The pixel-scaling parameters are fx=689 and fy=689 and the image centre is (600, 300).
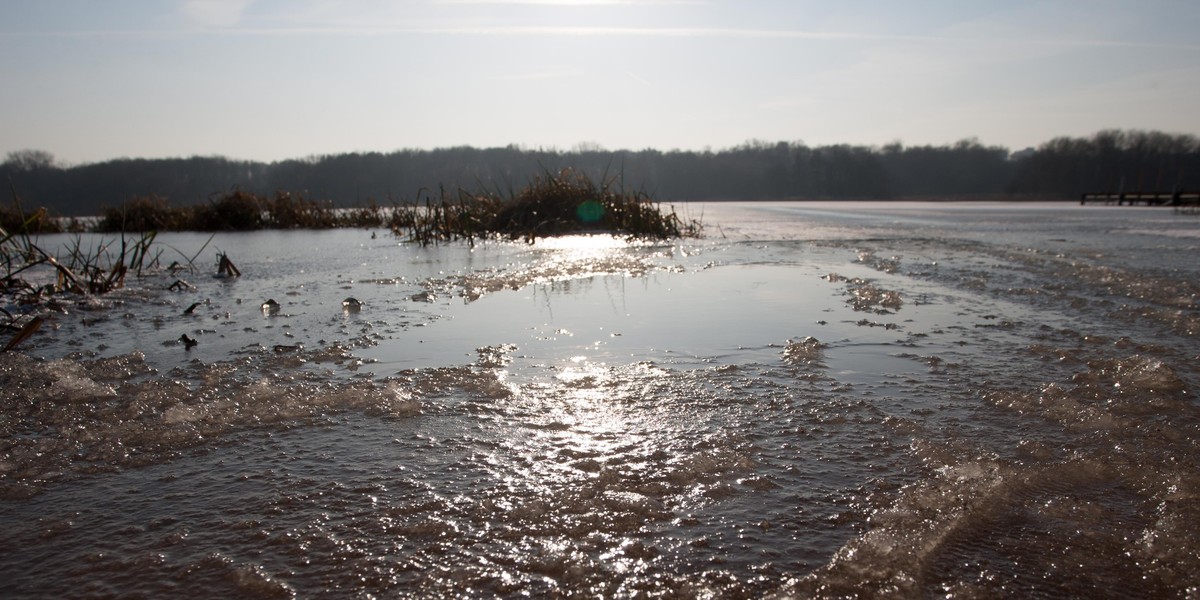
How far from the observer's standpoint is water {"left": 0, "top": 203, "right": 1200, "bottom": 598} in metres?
0.98

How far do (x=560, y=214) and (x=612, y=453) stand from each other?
328 inches

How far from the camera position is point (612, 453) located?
1424 millimetres

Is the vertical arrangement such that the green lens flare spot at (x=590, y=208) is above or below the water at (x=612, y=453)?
above

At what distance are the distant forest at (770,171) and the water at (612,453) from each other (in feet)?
79.0

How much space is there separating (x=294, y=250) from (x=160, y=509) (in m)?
6.78

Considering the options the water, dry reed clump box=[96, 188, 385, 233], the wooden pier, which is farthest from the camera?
the wooden pier

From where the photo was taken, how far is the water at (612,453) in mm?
978

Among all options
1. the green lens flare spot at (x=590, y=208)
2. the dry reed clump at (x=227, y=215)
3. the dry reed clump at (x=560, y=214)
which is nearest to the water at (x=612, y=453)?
the dry reed clump at (x=560, y=214)

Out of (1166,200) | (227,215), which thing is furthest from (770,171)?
(227,215)

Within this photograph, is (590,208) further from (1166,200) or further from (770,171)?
(770,171)

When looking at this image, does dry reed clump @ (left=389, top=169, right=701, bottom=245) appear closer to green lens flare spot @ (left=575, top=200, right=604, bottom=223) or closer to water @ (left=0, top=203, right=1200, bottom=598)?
green lens flare spot @ (left=575, top=200, right=604, bottom=223)

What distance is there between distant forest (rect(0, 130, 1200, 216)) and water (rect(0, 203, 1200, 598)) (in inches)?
948

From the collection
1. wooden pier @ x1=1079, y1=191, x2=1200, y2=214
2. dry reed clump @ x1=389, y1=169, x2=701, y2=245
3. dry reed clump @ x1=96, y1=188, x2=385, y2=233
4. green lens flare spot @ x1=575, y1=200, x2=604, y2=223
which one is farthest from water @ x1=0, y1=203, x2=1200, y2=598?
wooden pier @ x1=1079, y1=191, x2=1200, y2=214

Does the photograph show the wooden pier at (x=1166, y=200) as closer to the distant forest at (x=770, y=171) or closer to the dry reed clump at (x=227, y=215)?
the distant forest at (x=770, y=171)
